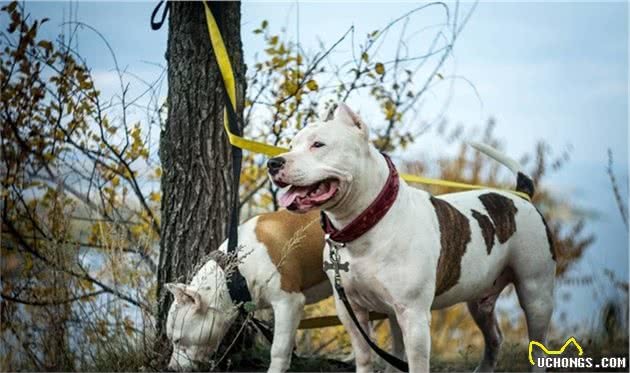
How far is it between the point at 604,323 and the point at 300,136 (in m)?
4.01

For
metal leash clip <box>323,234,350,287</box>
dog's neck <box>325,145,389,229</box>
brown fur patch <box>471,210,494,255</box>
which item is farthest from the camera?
brown fur patch <box>471,210,494,255</box>

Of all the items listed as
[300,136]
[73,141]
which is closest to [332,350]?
[73,141]

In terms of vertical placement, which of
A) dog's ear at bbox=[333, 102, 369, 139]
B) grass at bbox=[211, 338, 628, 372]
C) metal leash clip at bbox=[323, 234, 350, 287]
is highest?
dog's ear at bbox=[333, 102, 369, 139]

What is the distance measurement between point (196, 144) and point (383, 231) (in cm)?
175

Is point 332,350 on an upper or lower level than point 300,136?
lower

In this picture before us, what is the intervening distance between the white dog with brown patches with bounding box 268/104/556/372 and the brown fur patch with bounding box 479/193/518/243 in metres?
0.06

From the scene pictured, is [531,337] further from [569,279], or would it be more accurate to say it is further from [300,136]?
[569,279]

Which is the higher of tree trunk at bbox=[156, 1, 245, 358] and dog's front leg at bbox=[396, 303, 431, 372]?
tree trunk at bbox=[156, 1, 245, 358]

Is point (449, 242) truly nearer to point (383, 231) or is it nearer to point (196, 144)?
point (383, 231)

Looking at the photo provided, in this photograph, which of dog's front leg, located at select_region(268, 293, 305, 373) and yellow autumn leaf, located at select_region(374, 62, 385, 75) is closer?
dog's front leg, located at select_region(268, 293, 305, 373)

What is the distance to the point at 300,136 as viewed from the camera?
11.8 feet

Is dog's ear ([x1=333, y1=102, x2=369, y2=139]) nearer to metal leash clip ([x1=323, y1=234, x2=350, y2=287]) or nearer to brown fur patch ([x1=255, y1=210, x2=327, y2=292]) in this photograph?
metal leash clip ([x1=323, y1=234, x2=350, y2=287])

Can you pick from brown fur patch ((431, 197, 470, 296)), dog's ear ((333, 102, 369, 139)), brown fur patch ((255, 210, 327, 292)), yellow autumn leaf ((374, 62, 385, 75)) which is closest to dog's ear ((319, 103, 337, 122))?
dog's ear ((333, 102, 369, 139))

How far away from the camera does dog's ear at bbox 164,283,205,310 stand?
14.0ft
